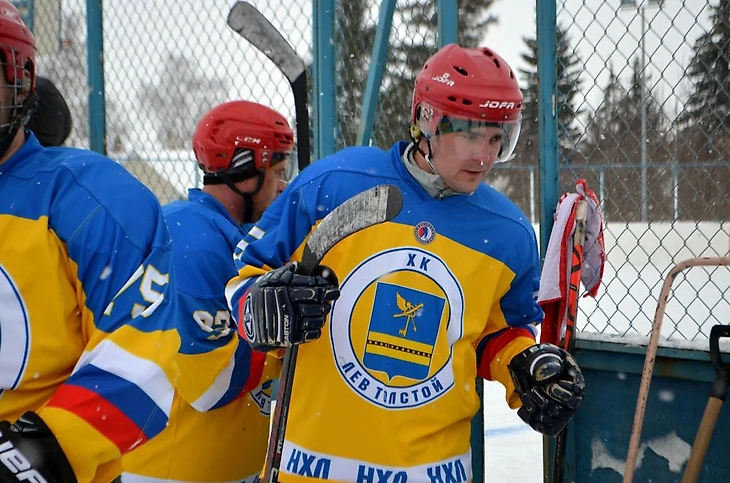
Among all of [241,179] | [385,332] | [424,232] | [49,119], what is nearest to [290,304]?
[385,332]

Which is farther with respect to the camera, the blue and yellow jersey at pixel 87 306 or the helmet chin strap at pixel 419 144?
the helmet chin strap at pixel 419 144

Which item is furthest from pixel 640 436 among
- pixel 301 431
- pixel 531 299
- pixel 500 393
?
pixel 500 393

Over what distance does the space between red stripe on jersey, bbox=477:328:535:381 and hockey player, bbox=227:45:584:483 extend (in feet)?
0.24

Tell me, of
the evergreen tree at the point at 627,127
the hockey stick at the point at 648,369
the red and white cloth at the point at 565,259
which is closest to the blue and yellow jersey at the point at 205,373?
the red and white cloth at the point at 565,259

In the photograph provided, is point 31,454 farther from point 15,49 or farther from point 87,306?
point 15,49

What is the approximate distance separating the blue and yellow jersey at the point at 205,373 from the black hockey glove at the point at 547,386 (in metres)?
0.77

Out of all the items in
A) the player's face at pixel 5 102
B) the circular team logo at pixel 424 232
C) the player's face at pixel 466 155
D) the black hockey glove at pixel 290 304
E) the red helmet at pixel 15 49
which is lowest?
the black hockey glove at pixel 290 304

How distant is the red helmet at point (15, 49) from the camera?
1.46 meters

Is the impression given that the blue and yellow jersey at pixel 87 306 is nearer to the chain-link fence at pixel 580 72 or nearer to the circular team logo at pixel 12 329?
the circular team logo at pixel 12 329

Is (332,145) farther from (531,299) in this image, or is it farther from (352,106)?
(531,299)

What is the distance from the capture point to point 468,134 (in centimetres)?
217

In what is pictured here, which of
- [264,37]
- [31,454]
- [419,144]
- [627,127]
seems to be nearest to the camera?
[31,454]

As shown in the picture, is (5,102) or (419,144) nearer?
(5,102)

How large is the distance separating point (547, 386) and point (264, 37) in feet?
7.02
